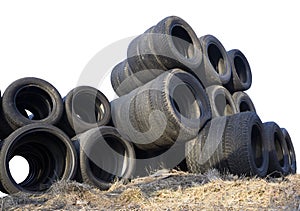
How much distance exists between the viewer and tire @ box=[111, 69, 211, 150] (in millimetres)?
6457

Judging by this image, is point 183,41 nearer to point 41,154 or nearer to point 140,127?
point 140,127

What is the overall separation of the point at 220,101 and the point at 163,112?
2.93m

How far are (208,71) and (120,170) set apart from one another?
3.06 m

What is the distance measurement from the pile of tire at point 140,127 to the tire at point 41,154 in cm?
2

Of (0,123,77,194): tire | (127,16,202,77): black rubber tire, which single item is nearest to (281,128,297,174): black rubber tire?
(127,16,202,77): black rubber tire

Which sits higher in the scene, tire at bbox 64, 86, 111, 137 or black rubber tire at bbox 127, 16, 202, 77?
black rubber tire at bbox 127, 16, 202, 77

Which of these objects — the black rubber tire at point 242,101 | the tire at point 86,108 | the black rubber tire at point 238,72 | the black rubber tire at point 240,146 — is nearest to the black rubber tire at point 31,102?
the tire at point 86,108

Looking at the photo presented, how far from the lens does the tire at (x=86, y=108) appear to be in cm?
730

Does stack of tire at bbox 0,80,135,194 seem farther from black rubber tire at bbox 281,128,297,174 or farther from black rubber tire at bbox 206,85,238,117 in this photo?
black rubber tire at bbox 281,128,297,174

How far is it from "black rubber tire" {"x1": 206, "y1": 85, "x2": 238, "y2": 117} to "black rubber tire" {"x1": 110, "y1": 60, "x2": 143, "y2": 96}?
1721mm

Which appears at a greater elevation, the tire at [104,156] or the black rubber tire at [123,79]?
the black rubber tire at [123,79]

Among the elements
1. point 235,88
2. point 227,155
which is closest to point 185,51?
point 235,88

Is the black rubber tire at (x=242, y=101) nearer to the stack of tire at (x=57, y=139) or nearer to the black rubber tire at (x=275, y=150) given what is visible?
the black rubber tire at (x=275, y=150)

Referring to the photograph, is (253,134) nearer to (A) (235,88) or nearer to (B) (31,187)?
(A) (235,88)
